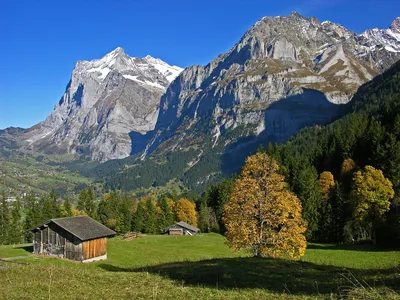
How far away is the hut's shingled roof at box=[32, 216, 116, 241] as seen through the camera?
199 feet

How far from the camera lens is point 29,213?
108 meters

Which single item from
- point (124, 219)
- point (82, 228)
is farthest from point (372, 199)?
point (124, 219)

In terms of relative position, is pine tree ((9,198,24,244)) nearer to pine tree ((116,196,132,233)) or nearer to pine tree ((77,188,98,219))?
pine tree ((77,188,98,219))

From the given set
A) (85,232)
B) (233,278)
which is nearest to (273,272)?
(233,278)

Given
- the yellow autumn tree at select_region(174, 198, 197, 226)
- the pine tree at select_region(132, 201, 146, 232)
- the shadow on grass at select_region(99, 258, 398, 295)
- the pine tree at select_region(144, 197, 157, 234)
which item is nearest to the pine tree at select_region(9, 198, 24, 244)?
the pine tree at select_region(132, 201, 146, 232)

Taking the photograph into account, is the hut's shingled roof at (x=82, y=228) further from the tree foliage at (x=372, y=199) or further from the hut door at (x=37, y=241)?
the tree foliage at (x=372, y=199)

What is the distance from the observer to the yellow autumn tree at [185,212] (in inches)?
5017

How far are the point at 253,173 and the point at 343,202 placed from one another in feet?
172

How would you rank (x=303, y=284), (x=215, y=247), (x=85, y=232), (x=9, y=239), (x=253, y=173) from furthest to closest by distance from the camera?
(x=9, y=239) → (x=215, y=247) → (x=85, y=232) → (x=253, y=173) → (x=303, y=284)

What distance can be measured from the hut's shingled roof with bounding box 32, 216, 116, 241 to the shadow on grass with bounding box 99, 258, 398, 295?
40.9 m

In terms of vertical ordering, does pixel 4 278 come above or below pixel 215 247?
above

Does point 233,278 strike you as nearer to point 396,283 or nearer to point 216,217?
point 396,283

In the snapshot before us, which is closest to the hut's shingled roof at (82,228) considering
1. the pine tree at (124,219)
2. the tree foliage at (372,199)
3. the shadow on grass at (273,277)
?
the shadow on grass at (273,277)

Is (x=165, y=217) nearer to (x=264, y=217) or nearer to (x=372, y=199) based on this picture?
(x=372, y=199)
